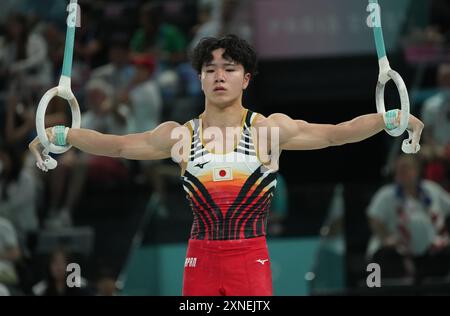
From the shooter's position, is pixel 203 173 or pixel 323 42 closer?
Answer: pixel 203 173

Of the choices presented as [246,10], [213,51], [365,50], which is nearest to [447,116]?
[365,50]

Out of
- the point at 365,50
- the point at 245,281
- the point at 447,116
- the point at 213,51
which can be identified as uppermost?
the point at 365,50

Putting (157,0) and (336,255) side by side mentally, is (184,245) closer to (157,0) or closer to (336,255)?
(336,255)

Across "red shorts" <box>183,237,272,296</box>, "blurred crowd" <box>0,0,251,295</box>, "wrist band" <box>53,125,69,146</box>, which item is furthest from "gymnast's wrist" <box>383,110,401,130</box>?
"blurred crowd" <box>0,0,251,295</box>

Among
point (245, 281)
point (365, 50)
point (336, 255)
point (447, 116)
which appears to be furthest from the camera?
point (365, 50)

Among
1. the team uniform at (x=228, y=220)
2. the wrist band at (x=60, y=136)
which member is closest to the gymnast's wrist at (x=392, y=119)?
the team uniform at (x=228, y=220)

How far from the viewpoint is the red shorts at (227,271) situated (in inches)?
273

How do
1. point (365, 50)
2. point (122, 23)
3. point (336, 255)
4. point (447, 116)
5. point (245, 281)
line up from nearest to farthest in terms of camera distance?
1. point (245, 281)
2. point (336, 255)
3. point (447, 116)
4. point (365, 50)
5. point (122, 23)

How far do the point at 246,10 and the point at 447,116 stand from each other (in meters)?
2.92

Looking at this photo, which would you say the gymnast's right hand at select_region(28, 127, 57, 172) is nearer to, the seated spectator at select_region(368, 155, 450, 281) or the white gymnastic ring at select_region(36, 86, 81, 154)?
the white gymnastic ring at select_region(36, 86, 81, 154)

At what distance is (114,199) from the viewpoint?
12.1 metres

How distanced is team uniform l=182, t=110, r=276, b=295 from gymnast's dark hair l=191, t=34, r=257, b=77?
461 mm

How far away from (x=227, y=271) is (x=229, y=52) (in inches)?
57.6

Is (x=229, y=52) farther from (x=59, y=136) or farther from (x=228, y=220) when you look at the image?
(x=59, y=136)
